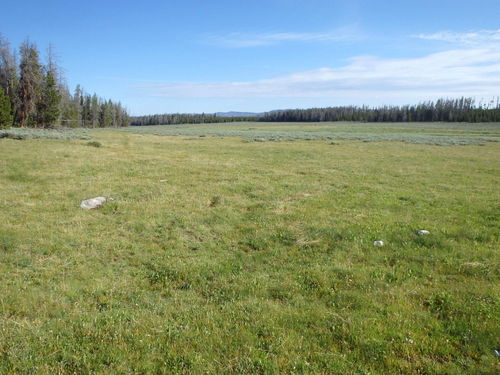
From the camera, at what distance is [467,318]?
6.81m

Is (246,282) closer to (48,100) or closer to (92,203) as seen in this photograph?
(92,203)

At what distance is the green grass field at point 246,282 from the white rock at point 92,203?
40cm

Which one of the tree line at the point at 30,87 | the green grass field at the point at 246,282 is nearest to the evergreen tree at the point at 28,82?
the tree line at the point at 30,87

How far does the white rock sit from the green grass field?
1.30 feet

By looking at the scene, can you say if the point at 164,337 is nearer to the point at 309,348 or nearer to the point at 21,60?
the point at 309,348

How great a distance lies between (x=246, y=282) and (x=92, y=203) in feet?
32.7

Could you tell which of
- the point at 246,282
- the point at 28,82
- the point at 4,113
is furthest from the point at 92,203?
the point at 28,82

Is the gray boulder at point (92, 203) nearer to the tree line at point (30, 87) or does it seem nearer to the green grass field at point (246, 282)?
the green grass field at point (246, 282)

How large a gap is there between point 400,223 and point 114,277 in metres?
10.6

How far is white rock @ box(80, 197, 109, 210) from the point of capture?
14727 millimetres

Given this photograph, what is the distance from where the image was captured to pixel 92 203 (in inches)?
593

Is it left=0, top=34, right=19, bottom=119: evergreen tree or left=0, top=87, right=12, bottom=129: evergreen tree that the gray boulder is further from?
left=0, top=34, right=19, bottom=119: evergreen tree

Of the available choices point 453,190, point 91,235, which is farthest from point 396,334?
point 453,190

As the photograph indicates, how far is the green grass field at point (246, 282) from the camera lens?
18.7ft
